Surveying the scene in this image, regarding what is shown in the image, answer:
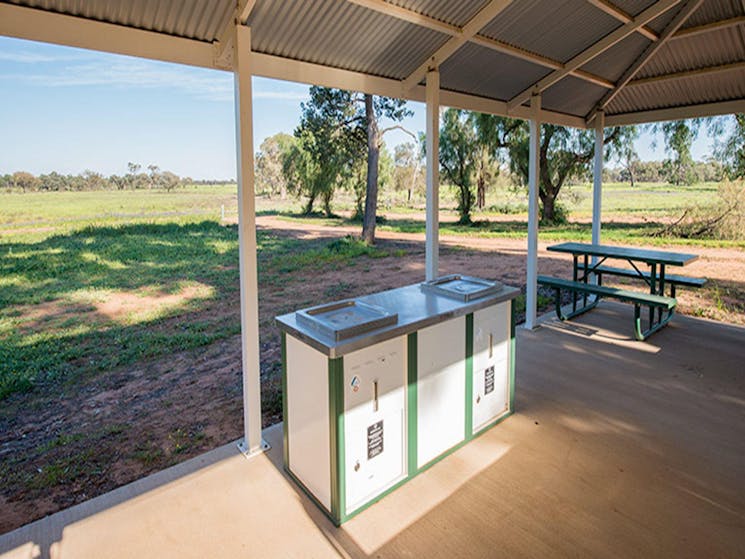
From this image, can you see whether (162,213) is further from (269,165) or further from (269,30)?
(269,30)

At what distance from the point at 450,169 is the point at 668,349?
1290 centimetres

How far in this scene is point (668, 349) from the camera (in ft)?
15.2

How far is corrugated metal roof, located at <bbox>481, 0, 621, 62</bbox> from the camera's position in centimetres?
344

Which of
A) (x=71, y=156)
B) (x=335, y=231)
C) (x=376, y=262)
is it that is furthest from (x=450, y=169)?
(x=71, y=156)

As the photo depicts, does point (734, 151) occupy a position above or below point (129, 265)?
above

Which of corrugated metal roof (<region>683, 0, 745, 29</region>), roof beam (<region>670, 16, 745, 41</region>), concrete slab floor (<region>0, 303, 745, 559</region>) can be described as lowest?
concrete slab floor (<region>0, 303, 745, 559</region>)

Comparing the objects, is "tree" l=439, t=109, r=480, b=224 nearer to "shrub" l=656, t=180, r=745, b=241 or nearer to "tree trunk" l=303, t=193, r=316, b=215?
"tree trunk" l=303, t=193, r=316, b=215

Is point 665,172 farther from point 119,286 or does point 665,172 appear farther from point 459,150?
point 119,286

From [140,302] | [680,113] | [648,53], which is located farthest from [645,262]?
[140,302]

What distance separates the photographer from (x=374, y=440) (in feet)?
7.73

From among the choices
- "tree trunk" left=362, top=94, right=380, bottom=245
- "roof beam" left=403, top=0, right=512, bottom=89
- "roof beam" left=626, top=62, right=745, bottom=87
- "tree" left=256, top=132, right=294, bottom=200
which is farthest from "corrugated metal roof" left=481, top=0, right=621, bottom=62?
"tree" left=256, top=132, right=294, bottom=200

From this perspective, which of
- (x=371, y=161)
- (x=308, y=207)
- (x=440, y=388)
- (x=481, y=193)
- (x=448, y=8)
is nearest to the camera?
(x=440, y=388)

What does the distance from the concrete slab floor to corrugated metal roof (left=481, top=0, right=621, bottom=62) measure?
2.92m

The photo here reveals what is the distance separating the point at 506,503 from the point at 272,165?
1893 centimetres
